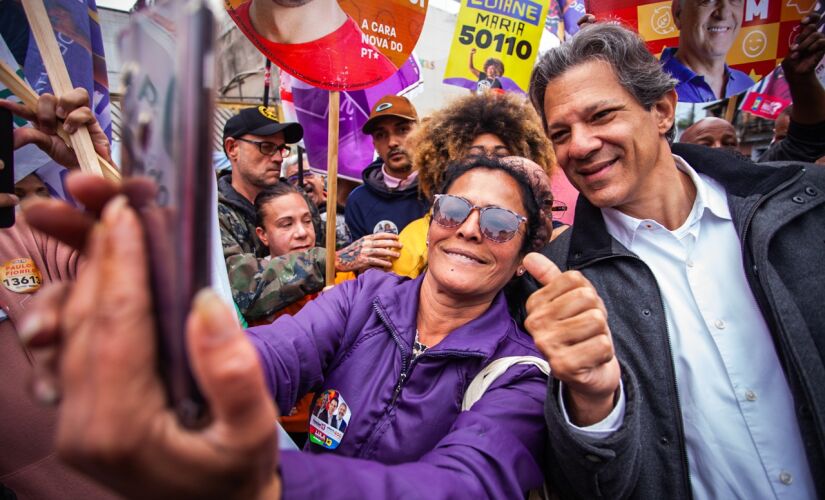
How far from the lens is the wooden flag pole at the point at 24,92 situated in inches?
48.7

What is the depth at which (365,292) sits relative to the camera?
5.49 ft

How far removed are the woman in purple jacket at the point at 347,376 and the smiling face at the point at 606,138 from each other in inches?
8.9

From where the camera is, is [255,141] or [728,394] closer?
[728,394]

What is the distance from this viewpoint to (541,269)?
3.68 feet

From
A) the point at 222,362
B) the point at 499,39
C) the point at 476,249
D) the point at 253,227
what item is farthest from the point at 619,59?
the point at 499,39

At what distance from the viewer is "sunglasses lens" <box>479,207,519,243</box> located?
64.6 inches

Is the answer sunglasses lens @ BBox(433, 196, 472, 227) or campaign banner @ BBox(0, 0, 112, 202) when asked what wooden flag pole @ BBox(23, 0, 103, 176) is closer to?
campaign banner @ BBox(0, 0, 112, 202)

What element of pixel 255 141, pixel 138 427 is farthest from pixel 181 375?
pixel 255 141

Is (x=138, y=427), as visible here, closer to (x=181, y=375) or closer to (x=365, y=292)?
(x=181, y=375)

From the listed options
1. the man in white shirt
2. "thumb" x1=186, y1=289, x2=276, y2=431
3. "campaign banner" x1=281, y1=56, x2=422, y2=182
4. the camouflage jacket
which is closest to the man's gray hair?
the man in white shirt

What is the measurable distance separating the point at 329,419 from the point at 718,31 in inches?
146

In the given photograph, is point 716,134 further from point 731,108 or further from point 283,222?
point 283,222

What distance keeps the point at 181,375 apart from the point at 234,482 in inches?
6.0

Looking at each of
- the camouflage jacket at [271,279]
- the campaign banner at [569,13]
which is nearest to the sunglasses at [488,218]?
the camouflage jacket at [271,279]
